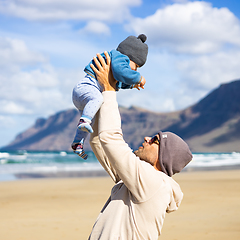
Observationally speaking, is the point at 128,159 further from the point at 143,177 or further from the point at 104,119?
the point at 104,119

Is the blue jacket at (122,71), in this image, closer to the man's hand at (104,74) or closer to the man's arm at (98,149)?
the man's hand at (104,74)

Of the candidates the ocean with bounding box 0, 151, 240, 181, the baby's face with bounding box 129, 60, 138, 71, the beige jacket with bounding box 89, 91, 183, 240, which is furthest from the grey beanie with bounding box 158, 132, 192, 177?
the ocean with bounding box 0, 151, 240, 181

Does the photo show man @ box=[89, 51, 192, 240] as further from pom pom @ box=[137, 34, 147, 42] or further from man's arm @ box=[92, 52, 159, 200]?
pom pom @ box=[137, 34, 147, 42]

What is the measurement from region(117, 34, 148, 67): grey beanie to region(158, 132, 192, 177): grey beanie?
2.28 feet

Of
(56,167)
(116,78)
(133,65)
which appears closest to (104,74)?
(116,78)

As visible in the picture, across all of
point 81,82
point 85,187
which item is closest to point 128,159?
point 81,82

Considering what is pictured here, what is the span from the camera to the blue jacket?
7.21 ft

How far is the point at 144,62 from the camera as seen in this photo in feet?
8.41

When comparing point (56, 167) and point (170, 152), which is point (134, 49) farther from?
point (56, 167)

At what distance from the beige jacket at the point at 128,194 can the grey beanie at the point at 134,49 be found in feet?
2.12

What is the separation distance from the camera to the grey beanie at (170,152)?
6.70 ft

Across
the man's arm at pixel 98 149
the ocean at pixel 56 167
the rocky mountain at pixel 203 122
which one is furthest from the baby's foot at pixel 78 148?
the rocky mountain at pixel 203 122

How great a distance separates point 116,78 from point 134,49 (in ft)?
1.36

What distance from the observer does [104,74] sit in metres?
2.16
